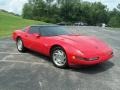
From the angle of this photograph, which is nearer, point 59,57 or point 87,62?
point 87,62

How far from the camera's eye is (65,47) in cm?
763

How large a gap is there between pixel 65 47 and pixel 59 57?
445 mm

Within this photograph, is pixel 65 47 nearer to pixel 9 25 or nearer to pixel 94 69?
pixel 94 69

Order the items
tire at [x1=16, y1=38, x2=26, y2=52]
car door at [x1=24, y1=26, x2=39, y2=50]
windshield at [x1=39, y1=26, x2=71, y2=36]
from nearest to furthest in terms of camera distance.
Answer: windshield at [x1=39, y1=26, x2=71, y2=36] → car door at [x1=24, y1=26, x2=39, y2=50] → tire at [x1=16, y1=38, x2=26, y2=52]

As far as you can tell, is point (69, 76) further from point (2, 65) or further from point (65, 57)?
point (2, 65)

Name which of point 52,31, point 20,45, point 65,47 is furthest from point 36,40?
point 20,45

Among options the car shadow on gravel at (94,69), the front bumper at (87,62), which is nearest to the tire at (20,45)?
the car shadow on gravel at (94,69)

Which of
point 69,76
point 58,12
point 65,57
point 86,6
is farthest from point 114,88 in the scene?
point 86,6

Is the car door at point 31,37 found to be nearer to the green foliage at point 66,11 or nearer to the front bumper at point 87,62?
the front bumper at point 87,62

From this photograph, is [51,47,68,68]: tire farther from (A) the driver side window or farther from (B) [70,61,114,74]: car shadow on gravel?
(A) the driver side window

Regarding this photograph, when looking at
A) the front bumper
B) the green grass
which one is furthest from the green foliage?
the front bumper

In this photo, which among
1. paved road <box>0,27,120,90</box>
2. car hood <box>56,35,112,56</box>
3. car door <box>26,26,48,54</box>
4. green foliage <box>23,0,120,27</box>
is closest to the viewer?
paved road <box>0,27,120,90</box>

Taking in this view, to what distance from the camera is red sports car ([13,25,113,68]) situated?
732 centimetres

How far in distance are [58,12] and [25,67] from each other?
95443 mm
